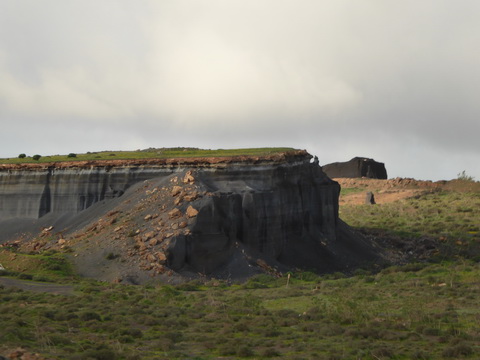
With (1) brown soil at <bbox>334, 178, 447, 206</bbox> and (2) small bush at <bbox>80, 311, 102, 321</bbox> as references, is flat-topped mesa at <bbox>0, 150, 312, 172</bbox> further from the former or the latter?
(1) brown soil at <bbox>334, 178, 447, 206</bbox>

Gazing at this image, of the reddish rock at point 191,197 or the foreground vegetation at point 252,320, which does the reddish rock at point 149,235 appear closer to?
the reddish rock at point 191,197

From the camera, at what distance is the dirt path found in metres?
41.3

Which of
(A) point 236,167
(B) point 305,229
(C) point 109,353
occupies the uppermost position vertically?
(A) point 236,167

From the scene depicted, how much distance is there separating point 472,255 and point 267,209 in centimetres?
1970

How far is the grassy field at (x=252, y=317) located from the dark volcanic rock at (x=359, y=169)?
77362mm

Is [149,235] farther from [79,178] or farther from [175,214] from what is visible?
[79,178]

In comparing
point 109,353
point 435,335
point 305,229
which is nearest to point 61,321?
point 109,353

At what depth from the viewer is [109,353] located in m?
24.9

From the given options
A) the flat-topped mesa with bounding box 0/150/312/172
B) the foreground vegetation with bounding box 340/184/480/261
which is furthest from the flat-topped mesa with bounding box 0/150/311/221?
the foreground vegetation with bounding box 340/184/480/261

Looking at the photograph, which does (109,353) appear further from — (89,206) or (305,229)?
(89,206)

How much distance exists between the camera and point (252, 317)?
33562 mm

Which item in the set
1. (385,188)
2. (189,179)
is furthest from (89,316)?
(385,188)

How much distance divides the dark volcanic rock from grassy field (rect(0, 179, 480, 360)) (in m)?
77.4

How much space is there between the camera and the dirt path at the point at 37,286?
4131cm
